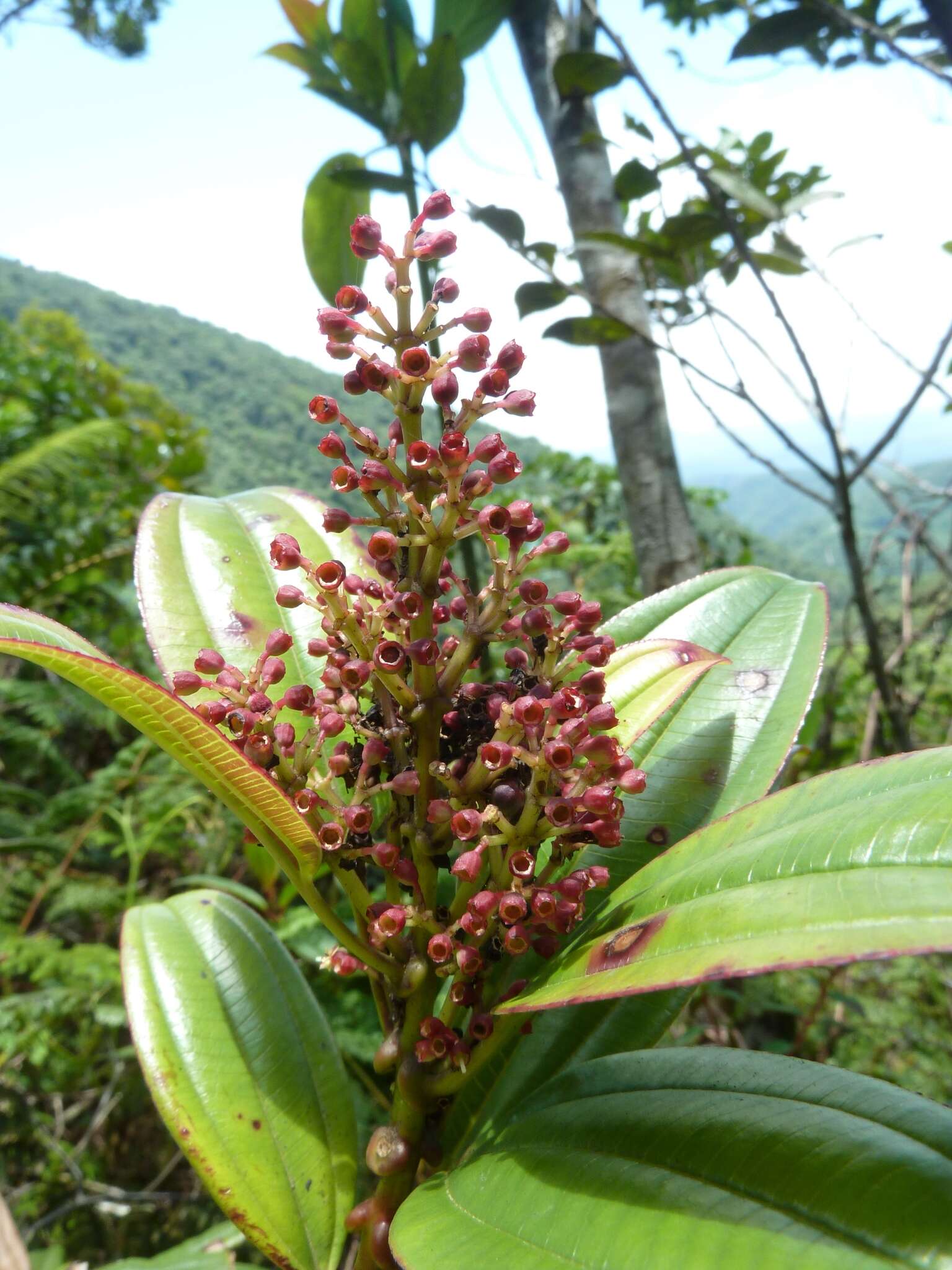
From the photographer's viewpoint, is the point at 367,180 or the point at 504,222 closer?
the point at 367,180

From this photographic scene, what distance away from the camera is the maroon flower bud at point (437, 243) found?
2.03 feet

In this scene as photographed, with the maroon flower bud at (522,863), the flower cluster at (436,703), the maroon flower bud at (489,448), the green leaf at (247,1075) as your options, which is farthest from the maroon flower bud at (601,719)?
the green leaf at (247,1075)

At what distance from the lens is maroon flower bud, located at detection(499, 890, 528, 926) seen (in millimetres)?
547

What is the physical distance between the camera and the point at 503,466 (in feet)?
1.97

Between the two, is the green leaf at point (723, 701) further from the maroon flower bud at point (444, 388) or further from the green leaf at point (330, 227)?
the green leaf at point (330, 227)

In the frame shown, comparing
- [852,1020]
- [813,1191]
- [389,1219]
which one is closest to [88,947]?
[389,1219]

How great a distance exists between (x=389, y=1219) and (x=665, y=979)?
0.41m

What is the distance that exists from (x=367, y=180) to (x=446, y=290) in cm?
79

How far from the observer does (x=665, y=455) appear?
159 centimetres

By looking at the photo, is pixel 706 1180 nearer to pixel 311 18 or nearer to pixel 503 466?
pixel 503 466

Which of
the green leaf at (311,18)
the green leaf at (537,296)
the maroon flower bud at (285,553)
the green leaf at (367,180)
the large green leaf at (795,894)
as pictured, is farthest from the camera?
the green leaf at (537,296)

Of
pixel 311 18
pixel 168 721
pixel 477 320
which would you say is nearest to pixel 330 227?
pixel 311 18

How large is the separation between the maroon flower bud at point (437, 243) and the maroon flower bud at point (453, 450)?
17 cm

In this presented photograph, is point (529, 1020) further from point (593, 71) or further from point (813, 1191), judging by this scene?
point (593, 71)
